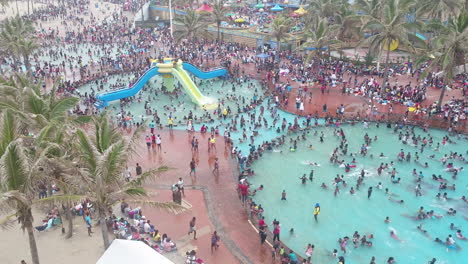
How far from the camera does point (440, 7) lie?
38.4 m

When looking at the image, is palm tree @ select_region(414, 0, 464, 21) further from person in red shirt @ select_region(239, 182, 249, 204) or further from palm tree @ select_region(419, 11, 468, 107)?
person in red shirt @ select_region(239, 182, 249, 204)

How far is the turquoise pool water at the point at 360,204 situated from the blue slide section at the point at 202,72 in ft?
49.4

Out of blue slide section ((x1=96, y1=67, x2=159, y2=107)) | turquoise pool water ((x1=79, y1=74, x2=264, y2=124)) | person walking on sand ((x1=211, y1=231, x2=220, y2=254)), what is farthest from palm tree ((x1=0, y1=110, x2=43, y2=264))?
blue slide section ((x1=96, y1=67, x2=159, y2=107))

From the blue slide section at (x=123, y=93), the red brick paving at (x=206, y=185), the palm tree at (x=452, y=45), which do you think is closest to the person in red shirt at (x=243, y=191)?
the red brick paving at (x=206, y=185)

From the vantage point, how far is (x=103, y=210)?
1186 cm

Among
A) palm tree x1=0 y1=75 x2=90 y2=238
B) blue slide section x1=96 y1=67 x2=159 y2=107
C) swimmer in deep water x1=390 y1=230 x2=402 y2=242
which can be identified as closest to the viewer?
palm tree x1=0 y1=75 x2=90 y2=238

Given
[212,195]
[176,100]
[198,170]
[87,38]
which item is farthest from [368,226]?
[87,38]

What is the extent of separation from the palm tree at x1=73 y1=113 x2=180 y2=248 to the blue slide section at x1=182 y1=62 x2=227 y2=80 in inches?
1005

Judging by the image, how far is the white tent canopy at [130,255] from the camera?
36.3 feet

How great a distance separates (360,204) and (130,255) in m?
13.4

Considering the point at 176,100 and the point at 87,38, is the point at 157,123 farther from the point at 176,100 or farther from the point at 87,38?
the point at 87,38

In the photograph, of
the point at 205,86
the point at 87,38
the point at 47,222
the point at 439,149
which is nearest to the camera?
the point at 47,222

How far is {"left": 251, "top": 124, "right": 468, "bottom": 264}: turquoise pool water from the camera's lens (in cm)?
1744

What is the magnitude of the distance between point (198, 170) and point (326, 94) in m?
17.5
